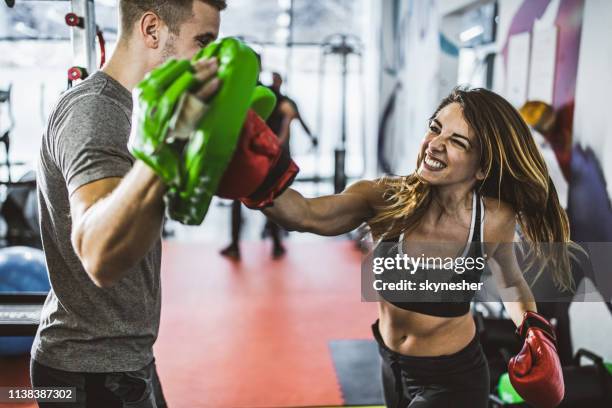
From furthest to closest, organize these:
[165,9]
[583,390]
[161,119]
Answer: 1. [583,390]
2. [165,9]
3. [161,119]

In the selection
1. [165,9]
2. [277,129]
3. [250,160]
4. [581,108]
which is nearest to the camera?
[250,160]

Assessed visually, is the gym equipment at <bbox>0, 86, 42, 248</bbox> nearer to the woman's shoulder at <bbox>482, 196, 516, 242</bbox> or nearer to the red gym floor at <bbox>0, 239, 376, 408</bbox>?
the red gym floor at <bbox>0, 239, 376, 408</bbox>

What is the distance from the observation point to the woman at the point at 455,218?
68.8 inches

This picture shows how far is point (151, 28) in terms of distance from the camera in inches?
50.6

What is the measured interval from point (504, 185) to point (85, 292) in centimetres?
140

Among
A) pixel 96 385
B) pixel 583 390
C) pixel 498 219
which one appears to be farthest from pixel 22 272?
pixel 583 390

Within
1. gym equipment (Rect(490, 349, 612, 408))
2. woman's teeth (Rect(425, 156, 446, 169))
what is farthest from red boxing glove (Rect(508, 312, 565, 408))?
gym equipment (Rect(490, 349, 612, 408))

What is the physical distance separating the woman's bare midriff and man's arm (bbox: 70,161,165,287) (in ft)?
3.65

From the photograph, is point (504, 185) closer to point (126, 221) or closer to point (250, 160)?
point (250, 160)

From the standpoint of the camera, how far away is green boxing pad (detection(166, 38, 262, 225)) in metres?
0.87

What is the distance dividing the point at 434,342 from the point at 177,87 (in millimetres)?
1296

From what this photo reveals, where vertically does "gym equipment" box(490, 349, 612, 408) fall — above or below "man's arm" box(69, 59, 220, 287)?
below

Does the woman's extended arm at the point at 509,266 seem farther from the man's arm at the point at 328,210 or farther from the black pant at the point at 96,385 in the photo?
the black pant at the point at 96,385

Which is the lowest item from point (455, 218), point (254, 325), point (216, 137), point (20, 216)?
point (254, 325)
